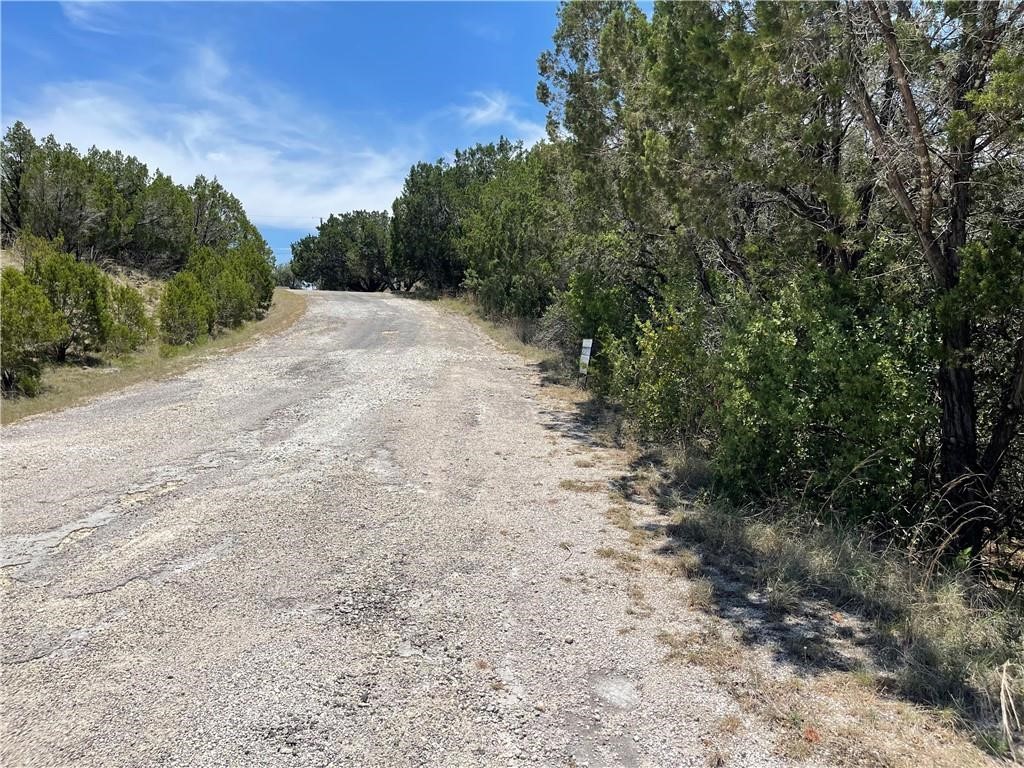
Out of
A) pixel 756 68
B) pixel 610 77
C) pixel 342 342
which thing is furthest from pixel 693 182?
pixel 342 342

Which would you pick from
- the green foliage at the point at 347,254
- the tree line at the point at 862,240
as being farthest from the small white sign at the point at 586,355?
the green foliage at the point at 347,254

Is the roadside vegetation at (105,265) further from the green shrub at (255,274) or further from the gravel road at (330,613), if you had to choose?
the gravel road at (330,613)

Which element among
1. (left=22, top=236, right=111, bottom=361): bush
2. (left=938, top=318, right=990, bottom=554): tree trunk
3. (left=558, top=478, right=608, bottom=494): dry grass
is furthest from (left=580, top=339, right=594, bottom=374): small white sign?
(left=22, top=236, right=111, bottom=361): bush

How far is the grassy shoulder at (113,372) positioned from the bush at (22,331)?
0.39m

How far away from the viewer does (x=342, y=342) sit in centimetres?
1753

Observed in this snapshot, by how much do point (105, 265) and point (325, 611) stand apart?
2347cm

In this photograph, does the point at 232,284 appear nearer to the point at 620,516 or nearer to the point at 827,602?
the point at 620,516

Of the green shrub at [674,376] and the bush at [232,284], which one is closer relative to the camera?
the green shrub at [674,376]

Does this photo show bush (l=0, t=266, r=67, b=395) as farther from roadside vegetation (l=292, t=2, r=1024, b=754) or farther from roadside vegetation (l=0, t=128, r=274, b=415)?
roadside vegetation (l=292, t=2, r=1024, b=754)

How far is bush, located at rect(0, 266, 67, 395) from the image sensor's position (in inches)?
381

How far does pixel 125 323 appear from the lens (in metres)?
14.1

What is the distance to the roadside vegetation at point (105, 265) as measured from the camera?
10289 mm

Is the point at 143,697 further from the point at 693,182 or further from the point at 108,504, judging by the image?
the point at 693,182

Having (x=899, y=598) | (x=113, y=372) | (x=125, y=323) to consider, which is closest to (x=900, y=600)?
(x=899, y=598)
